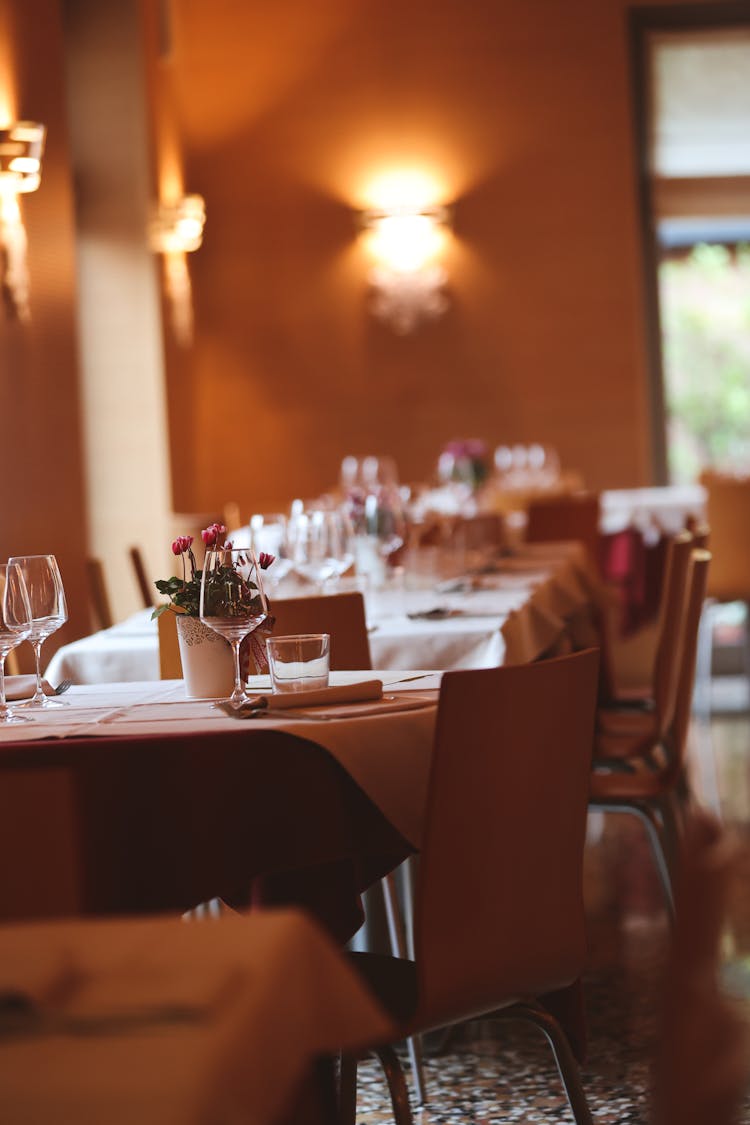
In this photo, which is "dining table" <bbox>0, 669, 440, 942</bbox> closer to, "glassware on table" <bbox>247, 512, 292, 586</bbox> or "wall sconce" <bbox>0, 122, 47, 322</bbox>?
"glassware on table" <bbox>247, 512, 292, 586</bbox>

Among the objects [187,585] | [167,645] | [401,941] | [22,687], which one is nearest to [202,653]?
[187,585]

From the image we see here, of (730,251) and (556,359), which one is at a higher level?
(730,251)

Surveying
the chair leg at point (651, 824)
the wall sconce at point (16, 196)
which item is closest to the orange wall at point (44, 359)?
the wall sconce at point (16, 196)

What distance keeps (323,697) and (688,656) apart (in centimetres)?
140

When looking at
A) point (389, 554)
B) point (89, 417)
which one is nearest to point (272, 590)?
point (389, 554)

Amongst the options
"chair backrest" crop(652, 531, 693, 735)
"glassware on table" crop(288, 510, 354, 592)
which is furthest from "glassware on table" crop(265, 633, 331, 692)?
"chair backrest" crop(652, 531, 693, 735)

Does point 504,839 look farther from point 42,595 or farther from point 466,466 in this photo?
point 466,466

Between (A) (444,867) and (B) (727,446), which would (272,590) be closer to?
(A) (444,867)

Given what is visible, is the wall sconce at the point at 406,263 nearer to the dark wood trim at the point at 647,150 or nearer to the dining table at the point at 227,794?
the dark wood trim at the point at 647,150

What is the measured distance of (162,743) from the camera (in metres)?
2.03

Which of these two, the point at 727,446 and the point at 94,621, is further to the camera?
the point at 727,446

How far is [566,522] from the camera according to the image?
21.1 feet

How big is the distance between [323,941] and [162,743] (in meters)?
0.87

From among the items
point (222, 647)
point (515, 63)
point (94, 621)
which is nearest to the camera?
point (222, 647)
